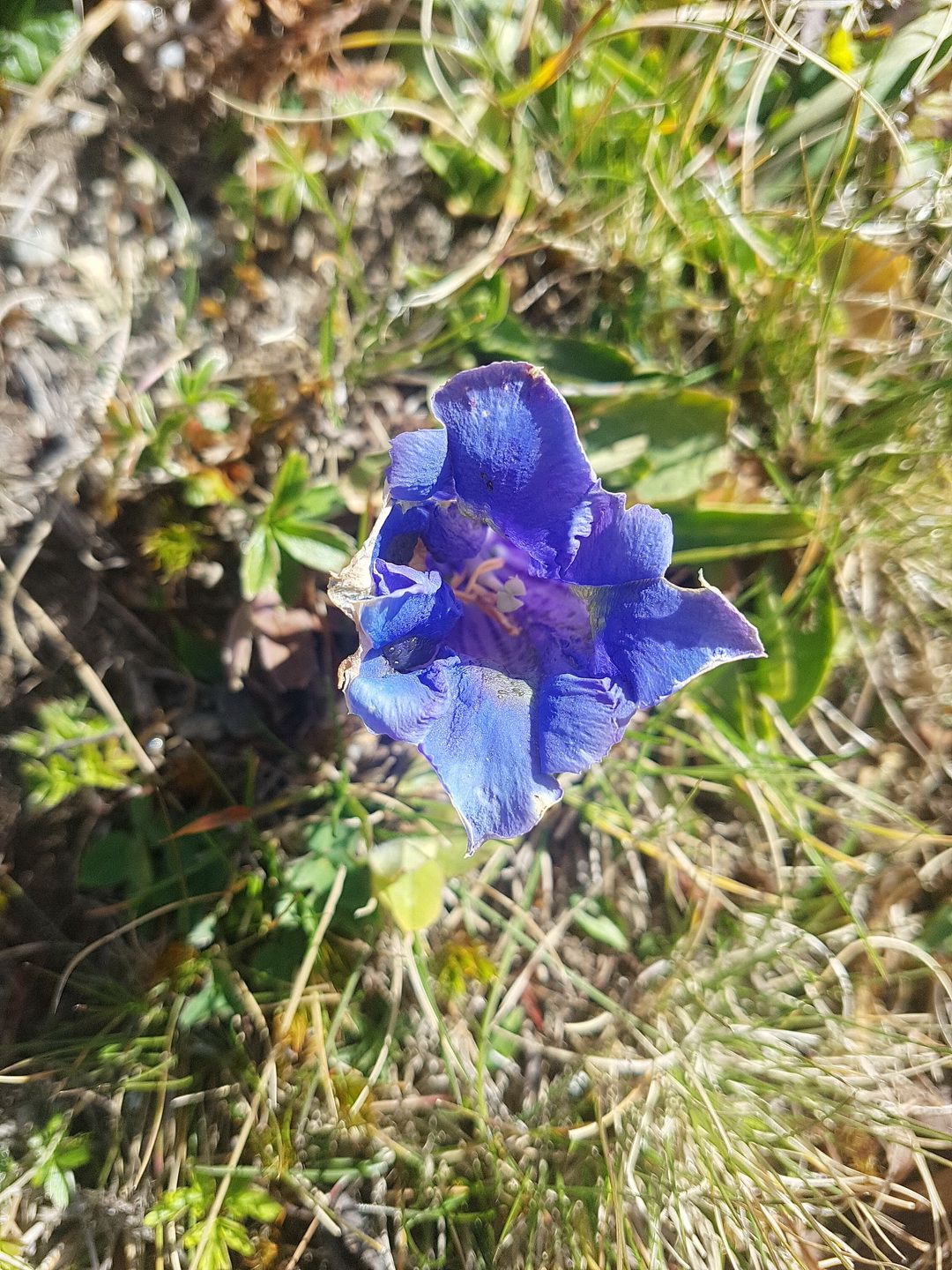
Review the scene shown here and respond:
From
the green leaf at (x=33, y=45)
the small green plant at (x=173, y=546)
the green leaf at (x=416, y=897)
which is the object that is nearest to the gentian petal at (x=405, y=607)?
the green leaf at (x=416, y=897)

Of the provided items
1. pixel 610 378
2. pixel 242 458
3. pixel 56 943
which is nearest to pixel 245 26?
pixel 242 458

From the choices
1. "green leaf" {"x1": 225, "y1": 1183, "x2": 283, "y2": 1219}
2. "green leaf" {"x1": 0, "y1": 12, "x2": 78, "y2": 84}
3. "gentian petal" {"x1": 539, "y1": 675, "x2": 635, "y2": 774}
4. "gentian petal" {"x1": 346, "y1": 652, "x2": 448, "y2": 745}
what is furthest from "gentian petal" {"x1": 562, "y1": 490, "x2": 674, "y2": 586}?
"green leaf" {"x1": 0, "y1": 12, "x2": 78, "y2": 84}

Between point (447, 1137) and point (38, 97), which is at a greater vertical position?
point (38, 97)

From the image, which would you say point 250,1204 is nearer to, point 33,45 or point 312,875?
point 312,875

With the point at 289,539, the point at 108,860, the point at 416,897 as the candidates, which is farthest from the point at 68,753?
the point at 416,897

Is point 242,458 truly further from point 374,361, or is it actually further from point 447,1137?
point 447,1137

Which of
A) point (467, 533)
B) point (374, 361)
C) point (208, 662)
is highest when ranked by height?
point (374, 361)
